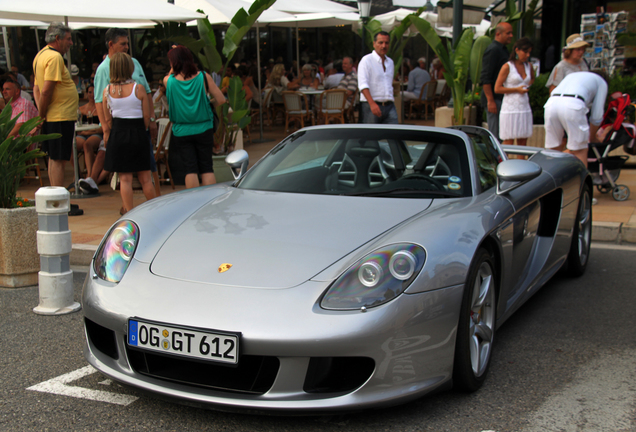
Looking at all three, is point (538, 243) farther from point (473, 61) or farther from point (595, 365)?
point (473, 61)

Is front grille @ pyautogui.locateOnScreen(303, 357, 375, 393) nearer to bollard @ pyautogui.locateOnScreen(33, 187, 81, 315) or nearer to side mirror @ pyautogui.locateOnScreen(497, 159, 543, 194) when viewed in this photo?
side mirror @ pyautogui.locateOnScreen(497, 159, 543, 194)

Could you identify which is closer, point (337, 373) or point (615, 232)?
point (337, 373)

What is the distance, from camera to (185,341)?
103 inches

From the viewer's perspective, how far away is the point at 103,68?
278 inches

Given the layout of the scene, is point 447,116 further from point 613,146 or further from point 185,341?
point 185,341

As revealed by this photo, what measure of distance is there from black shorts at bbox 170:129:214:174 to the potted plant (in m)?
1.84

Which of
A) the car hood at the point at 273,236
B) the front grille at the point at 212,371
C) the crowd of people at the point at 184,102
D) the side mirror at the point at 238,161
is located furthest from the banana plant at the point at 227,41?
the front grille at the point at 212,371

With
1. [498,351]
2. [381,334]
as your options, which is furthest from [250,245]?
[498,351]

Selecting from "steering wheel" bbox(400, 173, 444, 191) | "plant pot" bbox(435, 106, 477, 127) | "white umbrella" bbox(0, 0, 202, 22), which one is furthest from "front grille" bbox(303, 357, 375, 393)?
"plant pot" bbox(435, 106, 477, 127)

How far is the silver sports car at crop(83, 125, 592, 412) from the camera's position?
102 inches

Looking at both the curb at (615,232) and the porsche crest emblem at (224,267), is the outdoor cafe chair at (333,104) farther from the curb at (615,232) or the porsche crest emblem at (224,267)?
the porsche crest emblem at (224,267)

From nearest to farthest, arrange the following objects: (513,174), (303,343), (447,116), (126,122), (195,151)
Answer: (303,343)
(513,174)
(126,122)
(195,151)
(447,116)

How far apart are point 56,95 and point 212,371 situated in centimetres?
524

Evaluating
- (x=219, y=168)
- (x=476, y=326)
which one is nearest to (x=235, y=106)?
(x=219, y=168)
